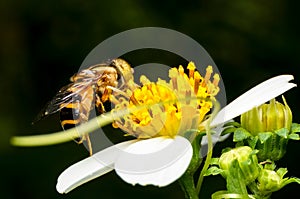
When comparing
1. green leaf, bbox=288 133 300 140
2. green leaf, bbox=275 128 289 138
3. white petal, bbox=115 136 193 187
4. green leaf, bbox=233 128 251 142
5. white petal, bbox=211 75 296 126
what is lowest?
green leaf, bbox=288 133 300 140

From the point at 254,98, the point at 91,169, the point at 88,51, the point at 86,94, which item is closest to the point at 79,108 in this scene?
the point at 86,94

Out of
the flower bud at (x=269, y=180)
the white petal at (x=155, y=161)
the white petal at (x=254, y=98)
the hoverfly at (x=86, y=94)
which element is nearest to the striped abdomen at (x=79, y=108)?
the hoverfly at (x=86, y=94)

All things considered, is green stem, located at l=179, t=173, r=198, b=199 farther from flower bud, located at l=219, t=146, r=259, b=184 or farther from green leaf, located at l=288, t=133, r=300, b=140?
green leaf, located at l=288, t=133, r=300, b=140

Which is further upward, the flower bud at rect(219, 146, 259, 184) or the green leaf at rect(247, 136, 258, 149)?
the green leaf at rect(247, 136, 258, 149)

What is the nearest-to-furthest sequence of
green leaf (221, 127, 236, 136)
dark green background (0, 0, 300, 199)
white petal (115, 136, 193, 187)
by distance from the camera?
white petal (115, 136, 193, 187) → green leaf (221, 127, 236, 136) → dark green background (0, 0, 300, 199)

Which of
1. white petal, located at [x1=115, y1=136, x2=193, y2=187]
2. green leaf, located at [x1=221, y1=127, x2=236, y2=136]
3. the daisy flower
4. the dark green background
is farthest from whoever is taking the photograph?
the dark green background

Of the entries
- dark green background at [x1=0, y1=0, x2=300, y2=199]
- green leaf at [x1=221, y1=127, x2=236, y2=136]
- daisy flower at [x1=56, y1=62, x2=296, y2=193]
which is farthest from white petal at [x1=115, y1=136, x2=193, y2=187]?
dark green background at [x1=0, y1=0, x2=300, y2=199]

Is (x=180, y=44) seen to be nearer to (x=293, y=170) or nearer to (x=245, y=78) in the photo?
(x=245, y=78)

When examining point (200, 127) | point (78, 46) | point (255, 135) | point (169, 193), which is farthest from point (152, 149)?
point (78, 46)
